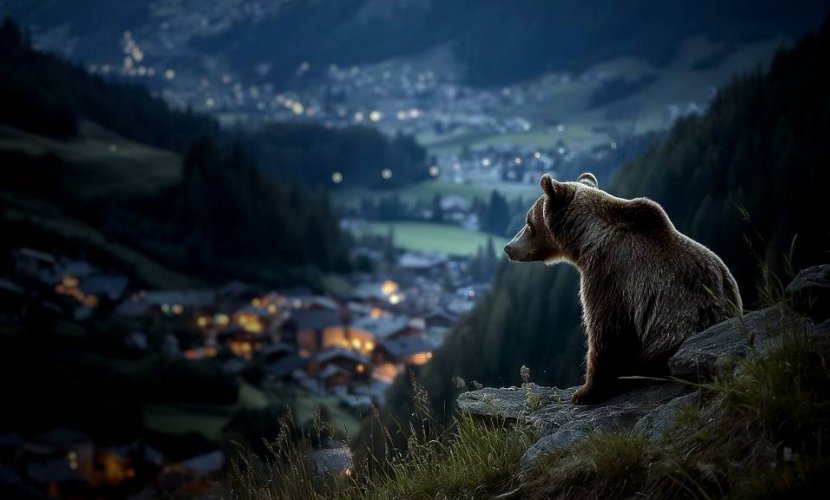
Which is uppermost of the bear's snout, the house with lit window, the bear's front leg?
the bear's snout

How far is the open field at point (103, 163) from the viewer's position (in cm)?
13125

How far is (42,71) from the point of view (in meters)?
179

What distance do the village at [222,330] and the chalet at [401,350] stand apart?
0.16m

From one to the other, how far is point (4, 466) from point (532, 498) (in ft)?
162

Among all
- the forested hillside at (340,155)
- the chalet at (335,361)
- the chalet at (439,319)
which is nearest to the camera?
the chalet at (335,361)

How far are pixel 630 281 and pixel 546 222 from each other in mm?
1115

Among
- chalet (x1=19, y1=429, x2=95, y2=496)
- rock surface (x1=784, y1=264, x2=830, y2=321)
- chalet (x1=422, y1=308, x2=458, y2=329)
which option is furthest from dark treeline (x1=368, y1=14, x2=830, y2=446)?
chalet (x1=422, y1=308, x2=458, y2=329)

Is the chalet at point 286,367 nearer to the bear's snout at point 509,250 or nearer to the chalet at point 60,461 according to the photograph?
the chalet at point 60,461

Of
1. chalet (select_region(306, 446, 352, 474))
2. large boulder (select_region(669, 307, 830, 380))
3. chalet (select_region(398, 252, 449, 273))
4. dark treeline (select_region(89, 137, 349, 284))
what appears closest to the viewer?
large boulder (select_region(669, 307, 830, 380))

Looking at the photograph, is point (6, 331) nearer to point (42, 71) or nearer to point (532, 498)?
point (532, 498)

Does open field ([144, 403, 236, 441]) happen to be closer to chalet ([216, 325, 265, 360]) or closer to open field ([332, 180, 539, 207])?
chalet ([216, 325, 265, 360])

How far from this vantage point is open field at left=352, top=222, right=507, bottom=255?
112 m

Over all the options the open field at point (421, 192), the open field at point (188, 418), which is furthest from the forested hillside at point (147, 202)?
the open field at point (188, 418)

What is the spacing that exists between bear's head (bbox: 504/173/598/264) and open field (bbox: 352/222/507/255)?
90.4m
